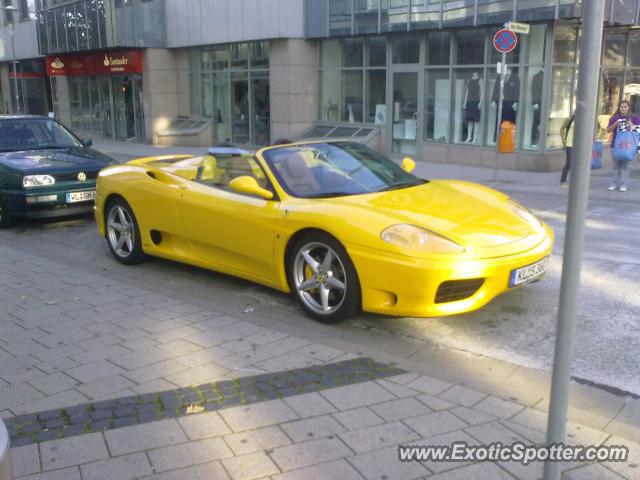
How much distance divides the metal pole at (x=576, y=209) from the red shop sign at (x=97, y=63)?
946 inches

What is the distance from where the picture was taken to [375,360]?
4.28m

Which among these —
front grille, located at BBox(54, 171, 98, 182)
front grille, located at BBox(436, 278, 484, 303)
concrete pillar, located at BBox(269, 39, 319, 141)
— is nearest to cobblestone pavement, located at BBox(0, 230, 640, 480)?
front grille, located at BBox(436, 278, 484, 303)

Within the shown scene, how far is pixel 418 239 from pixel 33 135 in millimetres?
7965

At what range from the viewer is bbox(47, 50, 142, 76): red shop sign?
2439 cm

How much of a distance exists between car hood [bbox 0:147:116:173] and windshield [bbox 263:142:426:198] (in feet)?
15.0

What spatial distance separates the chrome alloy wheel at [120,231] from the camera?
274 inches

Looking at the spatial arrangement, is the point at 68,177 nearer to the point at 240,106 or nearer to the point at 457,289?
the point at 457,289

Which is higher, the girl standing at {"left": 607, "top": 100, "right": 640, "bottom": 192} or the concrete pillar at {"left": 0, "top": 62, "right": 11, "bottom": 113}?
the concrete pillar at {"left": 0, "top": 62, "right": 11, "bottom": 113}

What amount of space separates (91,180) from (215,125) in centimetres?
1471

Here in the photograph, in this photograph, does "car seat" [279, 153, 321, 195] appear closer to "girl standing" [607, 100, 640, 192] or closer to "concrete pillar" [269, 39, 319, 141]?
"girl standing" [607, 100, 640, 192]

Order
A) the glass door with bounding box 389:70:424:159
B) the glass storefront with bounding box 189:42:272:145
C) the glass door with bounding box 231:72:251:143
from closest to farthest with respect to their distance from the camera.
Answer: the glass door with bounding box 389:70:424:159
the glass storefront with bounding box 189:42:272:145
the glass door with bounding box 231:72:251:143

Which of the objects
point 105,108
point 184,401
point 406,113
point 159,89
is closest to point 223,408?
point 184,401

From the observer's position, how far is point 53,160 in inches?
371

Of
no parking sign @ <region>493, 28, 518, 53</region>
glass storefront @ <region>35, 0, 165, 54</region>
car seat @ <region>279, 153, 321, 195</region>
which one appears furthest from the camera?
glass storefront @ <region>35, 0, 165, 54</region>
